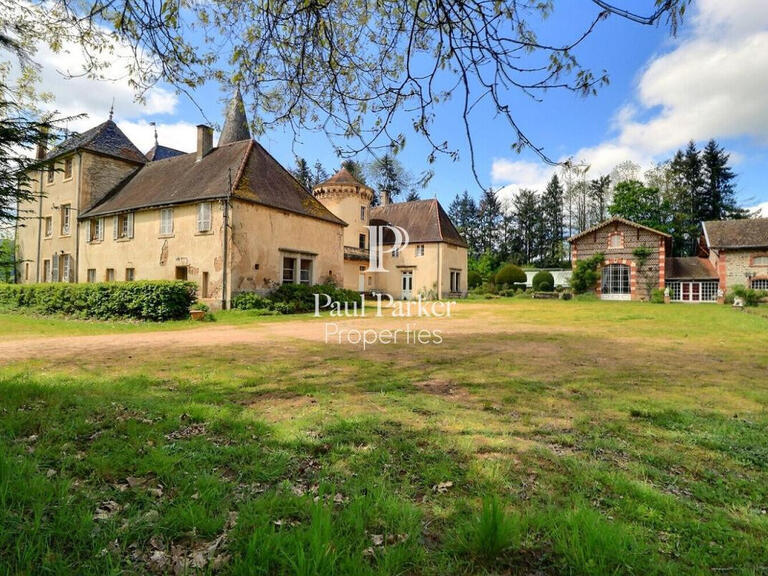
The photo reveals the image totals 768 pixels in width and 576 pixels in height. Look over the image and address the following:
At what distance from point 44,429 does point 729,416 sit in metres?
5.76

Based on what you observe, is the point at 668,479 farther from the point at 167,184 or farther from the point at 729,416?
the point at 167,184

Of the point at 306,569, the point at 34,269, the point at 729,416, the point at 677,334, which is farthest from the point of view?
the point at 34,269

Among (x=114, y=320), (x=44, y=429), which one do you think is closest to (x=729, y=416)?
(x=44, y=429)

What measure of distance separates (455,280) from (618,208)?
75.2 ft

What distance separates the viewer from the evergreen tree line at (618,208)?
42281mm

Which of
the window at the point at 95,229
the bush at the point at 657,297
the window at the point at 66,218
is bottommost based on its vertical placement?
the bush at the point at 657,297

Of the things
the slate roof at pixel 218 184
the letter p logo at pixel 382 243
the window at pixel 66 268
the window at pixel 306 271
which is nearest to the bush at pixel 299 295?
the window at pixel 306 271

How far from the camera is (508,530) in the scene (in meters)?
1.86

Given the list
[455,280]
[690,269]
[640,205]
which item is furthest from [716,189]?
[455,280]

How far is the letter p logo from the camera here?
3102 cm

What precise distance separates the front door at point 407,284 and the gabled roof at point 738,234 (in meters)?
19.1

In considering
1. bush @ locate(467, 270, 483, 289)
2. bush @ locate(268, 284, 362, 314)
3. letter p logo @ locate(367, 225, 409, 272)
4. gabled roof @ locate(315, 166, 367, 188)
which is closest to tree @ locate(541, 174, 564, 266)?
bush @ locate(467, 270, 483, 289)

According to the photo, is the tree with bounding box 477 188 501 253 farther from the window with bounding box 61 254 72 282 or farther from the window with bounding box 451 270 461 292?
the window with bounding box 61 254 72 282

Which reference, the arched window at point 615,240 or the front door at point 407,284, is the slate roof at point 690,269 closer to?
the arched window at point 615,240
